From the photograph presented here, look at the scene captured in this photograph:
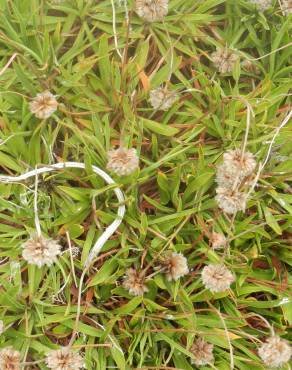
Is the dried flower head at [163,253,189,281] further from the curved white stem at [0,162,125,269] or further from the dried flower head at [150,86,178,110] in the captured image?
the dried flower head at [150,86,178,110]

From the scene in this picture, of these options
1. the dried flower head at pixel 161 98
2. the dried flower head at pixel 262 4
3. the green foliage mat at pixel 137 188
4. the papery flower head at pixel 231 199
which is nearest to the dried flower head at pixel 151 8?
the green foliage mat at pixel 137 188

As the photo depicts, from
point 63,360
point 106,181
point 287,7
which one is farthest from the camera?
point 287,7

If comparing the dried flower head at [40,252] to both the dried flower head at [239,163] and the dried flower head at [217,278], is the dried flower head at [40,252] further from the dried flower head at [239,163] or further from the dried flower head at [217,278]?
the dried flower head at [239,163]

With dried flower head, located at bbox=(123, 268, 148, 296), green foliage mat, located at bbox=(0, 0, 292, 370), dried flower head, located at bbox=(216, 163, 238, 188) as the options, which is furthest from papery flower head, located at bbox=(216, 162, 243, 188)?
dried flower head, located at bbox=(123, 268, 148, 296)

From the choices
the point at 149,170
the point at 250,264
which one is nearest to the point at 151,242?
the point at 149,170

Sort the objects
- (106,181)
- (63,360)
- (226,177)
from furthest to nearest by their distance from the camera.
Result: (106,181) < (226,177) < (63,360)

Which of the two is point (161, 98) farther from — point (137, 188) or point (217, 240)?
point (217, 240)

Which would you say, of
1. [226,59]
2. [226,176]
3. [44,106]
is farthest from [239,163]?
[44,106]
